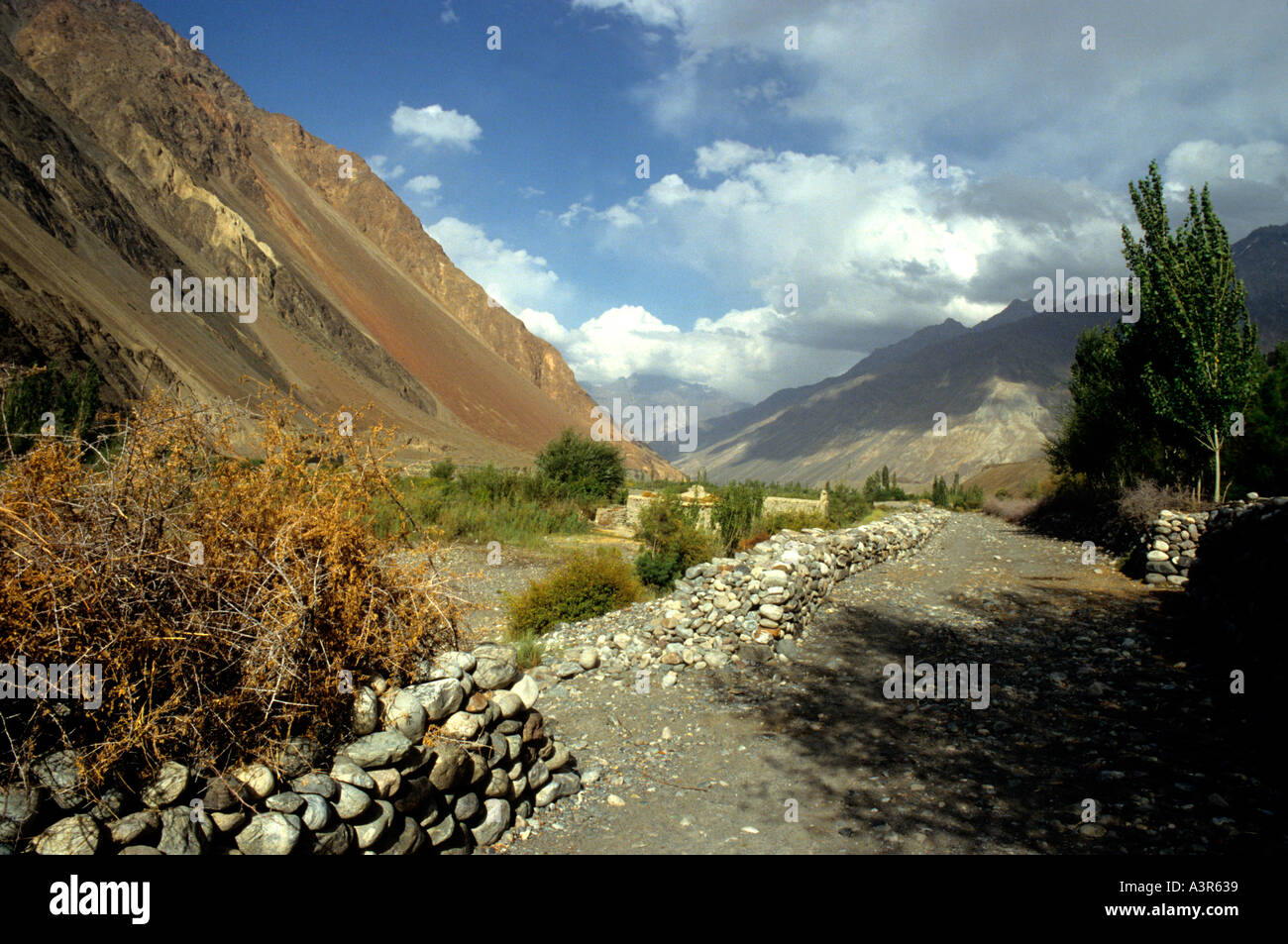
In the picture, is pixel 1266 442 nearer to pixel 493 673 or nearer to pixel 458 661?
pixel 493 673

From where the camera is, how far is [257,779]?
316 centimetres

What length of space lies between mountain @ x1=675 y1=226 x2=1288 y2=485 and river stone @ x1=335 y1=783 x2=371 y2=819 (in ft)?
311

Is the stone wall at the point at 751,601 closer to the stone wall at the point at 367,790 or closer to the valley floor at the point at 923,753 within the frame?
the valley floor at the point at 923,753

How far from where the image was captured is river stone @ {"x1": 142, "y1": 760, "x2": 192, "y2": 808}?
115 inches

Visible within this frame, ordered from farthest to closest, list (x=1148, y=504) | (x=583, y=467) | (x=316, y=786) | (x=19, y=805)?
(x=583, y=467), (x=1148, y=504), (x=316, y=786), (x=19, y=805)

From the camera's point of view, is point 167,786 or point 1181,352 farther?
point 1181,352

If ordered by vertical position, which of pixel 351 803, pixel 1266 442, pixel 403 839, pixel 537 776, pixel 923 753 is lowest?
pixel 923 753

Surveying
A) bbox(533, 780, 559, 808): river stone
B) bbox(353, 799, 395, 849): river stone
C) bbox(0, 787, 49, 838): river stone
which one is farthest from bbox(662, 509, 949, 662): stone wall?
bbox(0, 787, 49, 838): river stone

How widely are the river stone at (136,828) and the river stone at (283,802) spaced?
0.41 metres

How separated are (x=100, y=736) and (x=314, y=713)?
0.88 meters

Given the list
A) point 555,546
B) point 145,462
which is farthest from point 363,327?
point 145,462

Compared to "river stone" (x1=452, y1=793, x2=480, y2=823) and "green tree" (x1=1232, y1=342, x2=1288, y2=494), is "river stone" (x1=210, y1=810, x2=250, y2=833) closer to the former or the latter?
"river stone" (x1=452, y1=793, x2=480, y2=823)

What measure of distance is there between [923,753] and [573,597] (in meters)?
5.16

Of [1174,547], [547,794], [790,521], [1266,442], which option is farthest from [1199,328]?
[547,794]
